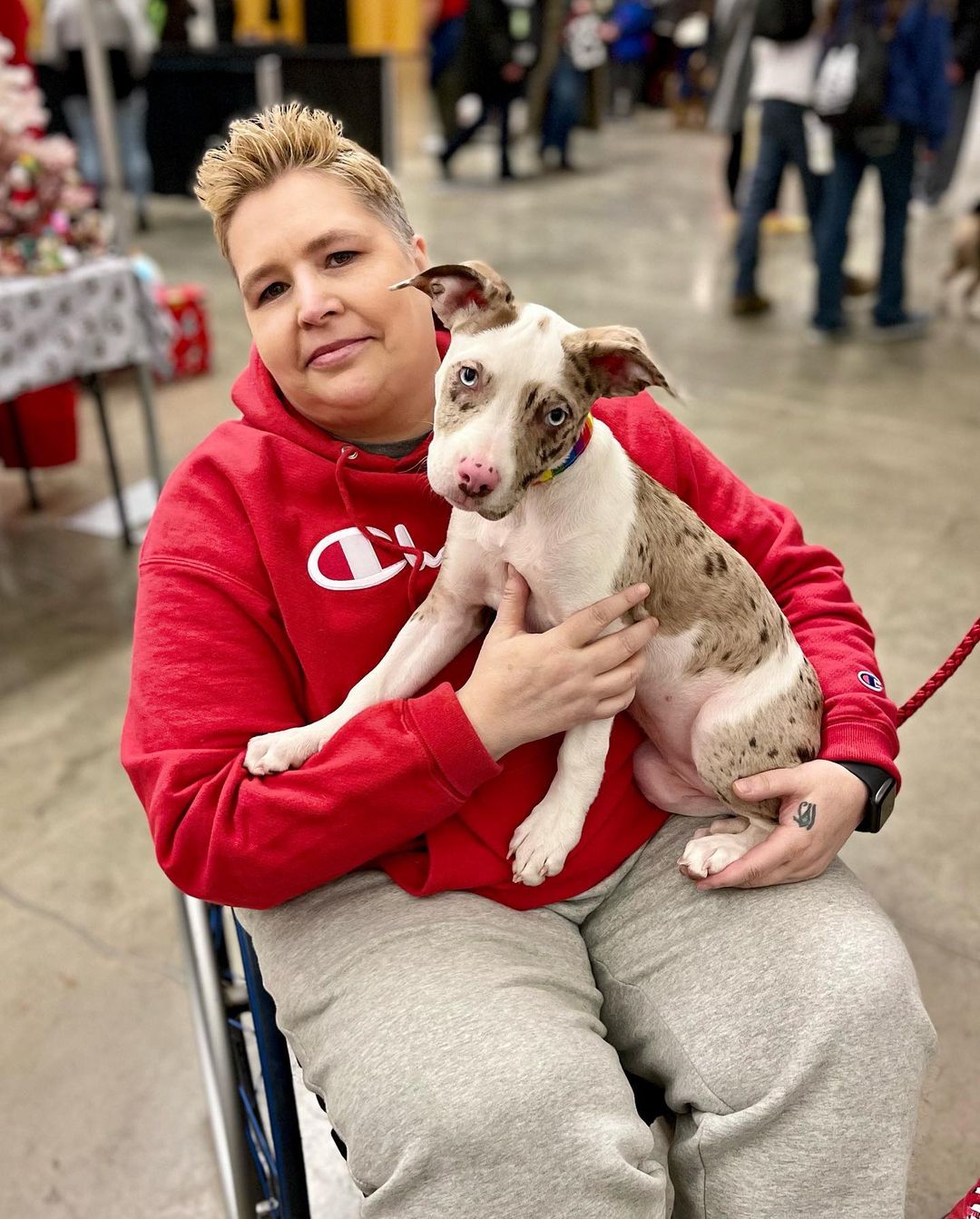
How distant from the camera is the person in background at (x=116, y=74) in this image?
22.5ft

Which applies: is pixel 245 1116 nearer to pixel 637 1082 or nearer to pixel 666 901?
pixel 637 1082

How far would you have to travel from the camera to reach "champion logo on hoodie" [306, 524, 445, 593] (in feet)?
4.12

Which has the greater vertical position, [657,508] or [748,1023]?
[657,508]

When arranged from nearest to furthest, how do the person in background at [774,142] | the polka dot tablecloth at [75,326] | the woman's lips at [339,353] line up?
the woman's lips at [339,353] < the polka dot tablecloth at [75,326] < the person in background at [774,142]

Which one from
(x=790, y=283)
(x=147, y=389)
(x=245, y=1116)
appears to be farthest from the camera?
(x=790, y=283)

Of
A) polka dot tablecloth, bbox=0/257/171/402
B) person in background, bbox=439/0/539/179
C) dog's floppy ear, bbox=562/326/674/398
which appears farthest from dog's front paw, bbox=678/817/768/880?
person in background, bbox=439/0/539/179

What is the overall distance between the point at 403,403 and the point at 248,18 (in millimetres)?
19383

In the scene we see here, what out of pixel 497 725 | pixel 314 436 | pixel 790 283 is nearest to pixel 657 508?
pixel 497 725

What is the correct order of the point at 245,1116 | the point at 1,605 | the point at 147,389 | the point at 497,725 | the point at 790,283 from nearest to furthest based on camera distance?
the point at 497,725 → the point at 245,1116 → the point at 1,605 → the point at 147,389 → the point at 790,283

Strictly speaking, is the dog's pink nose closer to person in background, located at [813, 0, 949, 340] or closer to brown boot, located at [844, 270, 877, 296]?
person in background, located at [813, 0, 949, 340]

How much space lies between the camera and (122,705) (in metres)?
2.91

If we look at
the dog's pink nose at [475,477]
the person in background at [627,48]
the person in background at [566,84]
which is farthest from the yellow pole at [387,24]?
the dog's pink nose at [475,477]

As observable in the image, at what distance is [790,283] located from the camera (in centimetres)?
677

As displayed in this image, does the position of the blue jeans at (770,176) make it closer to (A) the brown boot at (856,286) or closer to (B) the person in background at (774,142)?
(B) the person in background at (774,142)
